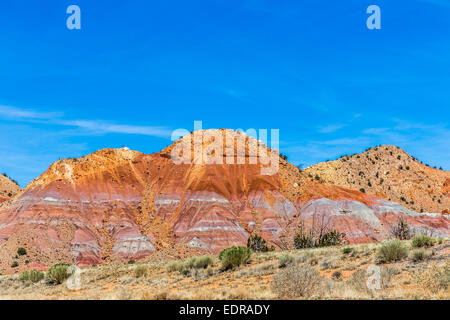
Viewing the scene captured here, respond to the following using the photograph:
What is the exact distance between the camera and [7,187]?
109625mm

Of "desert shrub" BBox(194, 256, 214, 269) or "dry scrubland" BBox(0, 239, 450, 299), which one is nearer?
"dry scrubland" BBox(0, 239, 450, 299)

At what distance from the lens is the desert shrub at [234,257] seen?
1003 inches

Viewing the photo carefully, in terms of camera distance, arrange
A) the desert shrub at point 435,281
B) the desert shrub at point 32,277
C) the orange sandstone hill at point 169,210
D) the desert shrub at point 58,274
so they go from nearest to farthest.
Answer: the desert shrub at point 435,281 < the desert shrub at point 58,274 < the desert shrub at point 32,277 < the orange sandstone hill at point 169,210

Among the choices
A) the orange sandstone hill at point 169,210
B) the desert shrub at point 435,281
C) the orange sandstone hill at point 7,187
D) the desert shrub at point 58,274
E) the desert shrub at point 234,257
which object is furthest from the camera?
the orange sandstone hill at point 7,187

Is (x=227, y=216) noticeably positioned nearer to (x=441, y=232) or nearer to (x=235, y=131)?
(x=235, y=131)

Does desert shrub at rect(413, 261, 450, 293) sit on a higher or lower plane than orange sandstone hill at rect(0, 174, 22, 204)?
lower

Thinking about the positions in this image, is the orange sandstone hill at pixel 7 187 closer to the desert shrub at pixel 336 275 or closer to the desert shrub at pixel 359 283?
the desert shrub at pixel 336 275

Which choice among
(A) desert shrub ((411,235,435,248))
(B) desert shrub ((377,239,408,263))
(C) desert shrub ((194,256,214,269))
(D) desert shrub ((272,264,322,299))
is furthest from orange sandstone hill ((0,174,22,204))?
(D) desert shrub ((272,264,322,299))

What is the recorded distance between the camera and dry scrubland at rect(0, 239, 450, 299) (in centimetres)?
1297

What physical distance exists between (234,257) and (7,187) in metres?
102

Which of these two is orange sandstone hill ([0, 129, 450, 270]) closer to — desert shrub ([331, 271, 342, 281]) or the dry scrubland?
the dry scrubland

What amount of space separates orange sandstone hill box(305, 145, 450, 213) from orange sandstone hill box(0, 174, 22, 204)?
7467 centimetres

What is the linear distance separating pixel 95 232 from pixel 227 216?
22.7 m

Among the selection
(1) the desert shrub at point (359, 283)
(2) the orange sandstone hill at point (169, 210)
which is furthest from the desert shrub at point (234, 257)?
(2) the orange sandstone hill at point (169, 210)
